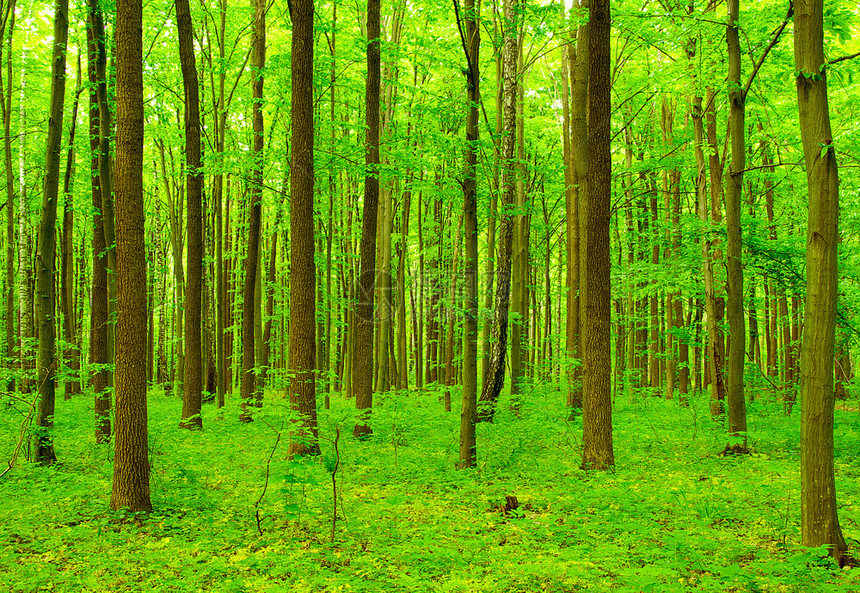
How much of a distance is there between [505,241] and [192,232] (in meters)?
7.27

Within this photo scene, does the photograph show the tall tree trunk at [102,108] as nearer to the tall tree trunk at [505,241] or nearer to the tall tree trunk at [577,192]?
the tall tree trunk at [505,241]

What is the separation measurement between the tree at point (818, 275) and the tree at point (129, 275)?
695 cm

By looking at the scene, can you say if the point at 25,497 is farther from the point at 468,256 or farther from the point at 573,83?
the point at 573,83

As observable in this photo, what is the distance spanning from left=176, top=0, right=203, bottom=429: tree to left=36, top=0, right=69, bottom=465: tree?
341cm

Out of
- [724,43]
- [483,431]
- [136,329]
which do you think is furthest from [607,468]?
[724,43]

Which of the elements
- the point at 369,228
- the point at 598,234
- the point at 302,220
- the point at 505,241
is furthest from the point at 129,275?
the point at 505,241

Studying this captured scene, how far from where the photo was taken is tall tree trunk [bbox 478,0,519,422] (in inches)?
485

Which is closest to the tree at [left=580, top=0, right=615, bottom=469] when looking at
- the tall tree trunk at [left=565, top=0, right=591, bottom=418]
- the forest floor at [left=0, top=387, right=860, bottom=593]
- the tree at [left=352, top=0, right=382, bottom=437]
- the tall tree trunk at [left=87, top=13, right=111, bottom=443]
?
the tall tree trunk at [left=565, top=0, right=591, bottom=418]

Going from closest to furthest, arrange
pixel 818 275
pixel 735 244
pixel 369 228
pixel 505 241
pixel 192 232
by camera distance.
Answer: pixel 818 275, pixel 735 244, pixel 369 228, pixel 192 232, pixel 505 241

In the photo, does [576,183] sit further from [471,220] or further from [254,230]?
[254,230]

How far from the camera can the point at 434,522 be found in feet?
20.8

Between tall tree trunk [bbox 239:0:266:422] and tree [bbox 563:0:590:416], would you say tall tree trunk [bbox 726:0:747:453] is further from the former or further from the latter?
tall tree trunk [bbox 239:0:266:422]

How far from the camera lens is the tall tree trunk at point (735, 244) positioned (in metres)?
8.91

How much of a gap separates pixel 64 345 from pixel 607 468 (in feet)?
30.3
